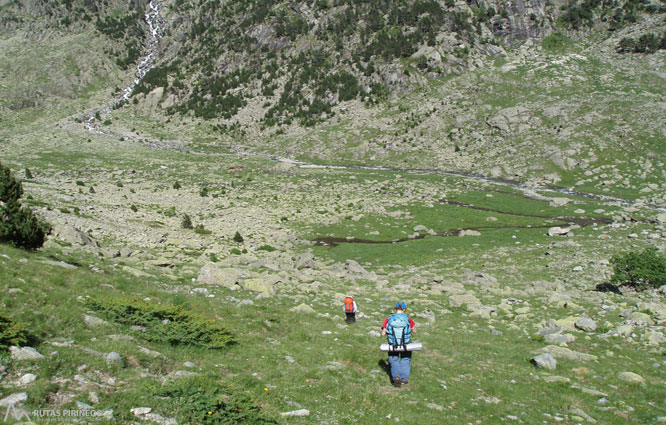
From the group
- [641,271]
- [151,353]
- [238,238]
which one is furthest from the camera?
[238,238]

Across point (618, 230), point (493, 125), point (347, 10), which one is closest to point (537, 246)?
point (618, 230)

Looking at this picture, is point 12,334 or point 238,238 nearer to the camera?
point 12,334

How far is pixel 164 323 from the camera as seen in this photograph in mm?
11289

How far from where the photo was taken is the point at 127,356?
8.62 meters

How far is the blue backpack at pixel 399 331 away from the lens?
36.4 feet

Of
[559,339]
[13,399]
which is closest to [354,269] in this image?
[559,339]

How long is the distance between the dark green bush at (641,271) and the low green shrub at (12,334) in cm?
2777

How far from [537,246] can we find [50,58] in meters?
168

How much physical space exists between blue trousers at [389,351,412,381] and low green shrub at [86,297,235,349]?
192 inches

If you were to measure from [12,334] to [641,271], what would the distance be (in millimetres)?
A: 28382

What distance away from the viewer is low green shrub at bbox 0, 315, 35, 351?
723 centimetres

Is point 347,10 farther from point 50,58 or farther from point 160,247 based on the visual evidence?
point 160,247

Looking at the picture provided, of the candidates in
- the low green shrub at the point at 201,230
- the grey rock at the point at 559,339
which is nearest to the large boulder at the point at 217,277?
the grey rock at the point at 559,339

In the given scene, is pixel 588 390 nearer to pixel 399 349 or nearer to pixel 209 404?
pixel 399 349
